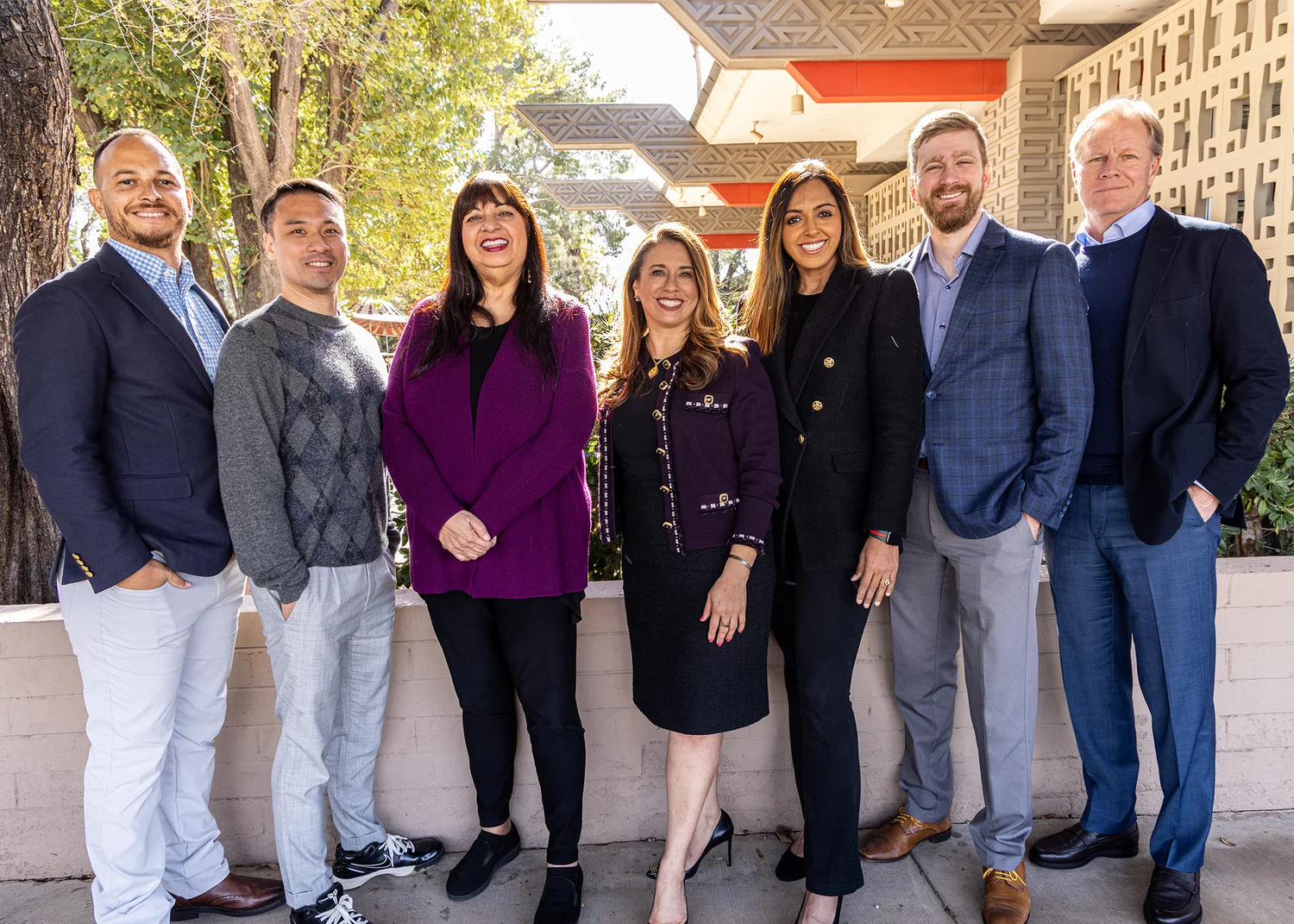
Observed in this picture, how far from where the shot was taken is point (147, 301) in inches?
94.1

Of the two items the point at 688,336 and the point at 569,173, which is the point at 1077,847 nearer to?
the point at 688,336

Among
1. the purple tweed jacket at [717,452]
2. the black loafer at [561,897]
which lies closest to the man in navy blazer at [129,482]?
the black loafer at [561,897]

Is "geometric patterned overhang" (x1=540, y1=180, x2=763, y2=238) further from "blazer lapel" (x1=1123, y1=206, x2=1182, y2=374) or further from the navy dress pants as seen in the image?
the navy dress pants

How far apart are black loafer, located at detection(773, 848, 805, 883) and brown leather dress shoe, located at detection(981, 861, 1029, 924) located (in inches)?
22.0

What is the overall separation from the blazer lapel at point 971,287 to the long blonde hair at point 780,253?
31 cm

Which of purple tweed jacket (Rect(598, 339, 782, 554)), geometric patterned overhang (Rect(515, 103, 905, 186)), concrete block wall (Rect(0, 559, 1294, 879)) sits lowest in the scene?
concrete block wall (Rect(0, 559, 1294, 879))

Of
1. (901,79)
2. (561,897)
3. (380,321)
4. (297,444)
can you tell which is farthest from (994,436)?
(380,321)

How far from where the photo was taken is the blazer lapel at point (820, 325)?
8.04 ft

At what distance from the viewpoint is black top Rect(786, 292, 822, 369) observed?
2537 millimetres

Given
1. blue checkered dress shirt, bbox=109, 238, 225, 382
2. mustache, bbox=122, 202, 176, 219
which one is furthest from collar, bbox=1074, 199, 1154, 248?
mustache, bbox=122, 202, 176, 219

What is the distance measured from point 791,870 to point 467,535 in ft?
5.10

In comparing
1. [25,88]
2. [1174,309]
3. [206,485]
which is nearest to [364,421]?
[206,485]

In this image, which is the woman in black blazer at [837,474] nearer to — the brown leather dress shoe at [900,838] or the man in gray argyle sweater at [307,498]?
the brown leather dress shoe at [900,838]

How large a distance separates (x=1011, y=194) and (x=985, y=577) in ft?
24.3
